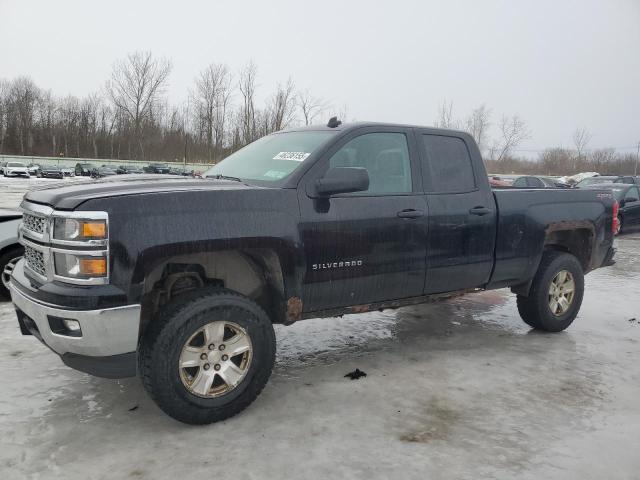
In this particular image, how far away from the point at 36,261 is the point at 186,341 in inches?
42.0

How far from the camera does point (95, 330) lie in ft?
9.45

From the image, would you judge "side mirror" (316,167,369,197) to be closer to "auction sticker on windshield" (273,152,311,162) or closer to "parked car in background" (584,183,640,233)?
"auction sticker on windshield" (273,152,311,162)

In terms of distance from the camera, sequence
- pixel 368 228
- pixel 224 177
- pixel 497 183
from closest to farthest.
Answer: pixel 368 228 → pixel 224 177 → pixel 497 183

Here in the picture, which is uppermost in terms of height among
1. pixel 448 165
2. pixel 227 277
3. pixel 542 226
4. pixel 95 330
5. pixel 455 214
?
pixel 448 165

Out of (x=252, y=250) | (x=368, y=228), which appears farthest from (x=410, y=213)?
(x=252, y=250)

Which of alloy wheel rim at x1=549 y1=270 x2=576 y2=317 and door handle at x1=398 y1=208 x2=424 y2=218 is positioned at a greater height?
door handle at x1=398 y1=208 x2=424 y2=218

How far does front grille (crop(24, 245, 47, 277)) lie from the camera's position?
3.15m

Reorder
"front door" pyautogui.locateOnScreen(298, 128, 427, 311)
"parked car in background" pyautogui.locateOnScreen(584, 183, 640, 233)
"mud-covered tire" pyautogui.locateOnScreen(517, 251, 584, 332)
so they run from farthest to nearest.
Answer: "parked car in background" pyautogui.locateOnScreen(584, 183, 640, 233) < "mud-covered tire" pyautogui.locateOnScreen(517, 251, 584, 332) < "front door" pyautogui.locateOnScreen(298, 128, 427, 311)

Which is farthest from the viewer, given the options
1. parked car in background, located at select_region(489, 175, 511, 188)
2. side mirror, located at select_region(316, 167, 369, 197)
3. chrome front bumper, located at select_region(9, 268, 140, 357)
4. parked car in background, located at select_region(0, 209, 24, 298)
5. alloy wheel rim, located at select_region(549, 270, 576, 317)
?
parked car in background, located at select_region(489, 175, 511, 188)

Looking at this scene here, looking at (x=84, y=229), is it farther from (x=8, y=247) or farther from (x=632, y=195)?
(x=632, y=195)

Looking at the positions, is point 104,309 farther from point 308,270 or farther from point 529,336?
point 529,336

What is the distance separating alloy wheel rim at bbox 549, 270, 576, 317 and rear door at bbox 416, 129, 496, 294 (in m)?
1.05

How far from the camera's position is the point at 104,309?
9.44 feet

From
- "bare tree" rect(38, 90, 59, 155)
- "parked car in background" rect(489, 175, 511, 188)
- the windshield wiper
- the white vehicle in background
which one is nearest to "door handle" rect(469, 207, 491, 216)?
"parked car in background" rect(489, 175, 511, 188)
